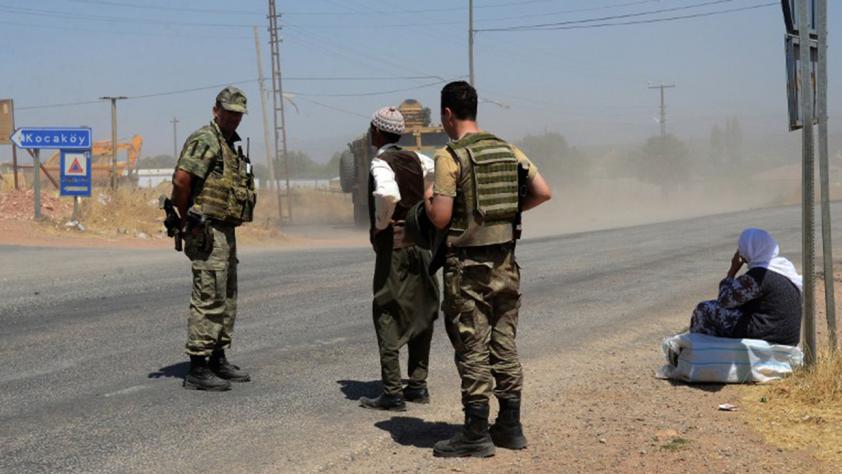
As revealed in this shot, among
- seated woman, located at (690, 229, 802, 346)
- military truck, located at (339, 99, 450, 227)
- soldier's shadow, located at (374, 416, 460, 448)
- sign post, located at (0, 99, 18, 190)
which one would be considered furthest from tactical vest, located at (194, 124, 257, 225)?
sign post, located at (0, 99, 18, 190)

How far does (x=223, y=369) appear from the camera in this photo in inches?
262

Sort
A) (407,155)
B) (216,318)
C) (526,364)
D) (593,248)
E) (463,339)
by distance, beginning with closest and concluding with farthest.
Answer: (463,339) < (407,155) < (216,318) < (526,364) < (593,248)

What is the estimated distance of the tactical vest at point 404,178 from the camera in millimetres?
5688

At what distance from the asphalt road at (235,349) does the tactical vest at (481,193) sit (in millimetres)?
1340

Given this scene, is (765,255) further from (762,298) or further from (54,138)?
(54,138)

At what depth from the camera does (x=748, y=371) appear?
6438mm

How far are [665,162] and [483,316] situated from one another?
83.1 metres

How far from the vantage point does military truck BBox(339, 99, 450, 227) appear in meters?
26.8

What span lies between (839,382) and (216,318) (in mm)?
3897

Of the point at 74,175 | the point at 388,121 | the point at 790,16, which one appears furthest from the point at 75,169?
the point at 790,16

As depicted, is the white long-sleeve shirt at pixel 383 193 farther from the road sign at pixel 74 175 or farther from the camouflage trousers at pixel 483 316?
the road sign at pixel 74 175

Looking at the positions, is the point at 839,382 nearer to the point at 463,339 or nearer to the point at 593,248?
the point at 463,339

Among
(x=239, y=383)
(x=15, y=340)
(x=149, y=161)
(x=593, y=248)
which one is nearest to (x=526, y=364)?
(x=239, y=383)

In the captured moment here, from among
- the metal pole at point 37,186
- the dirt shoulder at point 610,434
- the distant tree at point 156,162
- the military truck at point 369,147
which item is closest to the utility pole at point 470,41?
the military truck at point 369,147
